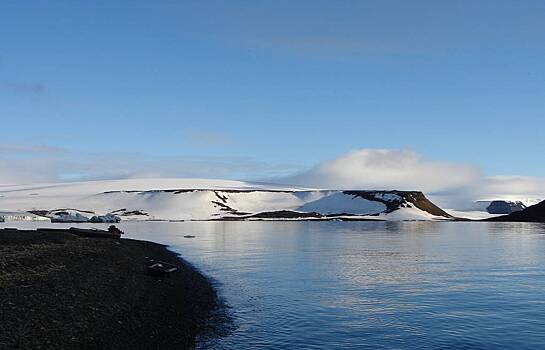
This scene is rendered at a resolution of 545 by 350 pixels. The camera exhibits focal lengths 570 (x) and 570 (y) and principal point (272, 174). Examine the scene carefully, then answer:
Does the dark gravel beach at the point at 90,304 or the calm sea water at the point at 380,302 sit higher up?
the dark gravel beach at the point at 90,304

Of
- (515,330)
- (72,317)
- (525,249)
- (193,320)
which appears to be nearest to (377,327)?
(515,330)

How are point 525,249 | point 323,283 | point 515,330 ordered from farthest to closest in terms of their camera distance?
1. point 525,249
2. point 323,283
3. point 515,330

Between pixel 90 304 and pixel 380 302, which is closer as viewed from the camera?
pixel 90 304

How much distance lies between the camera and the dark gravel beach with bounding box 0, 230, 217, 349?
1705cm

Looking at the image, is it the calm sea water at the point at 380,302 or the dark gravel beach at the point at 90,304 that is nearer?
the dark gravel beach at the point at 90,304

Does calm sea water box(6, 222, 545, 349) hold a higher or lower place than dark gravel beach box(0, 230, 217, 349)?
lower

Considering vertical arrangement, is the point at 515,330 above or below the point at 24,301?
below

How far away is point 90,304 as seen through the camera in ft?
70.8

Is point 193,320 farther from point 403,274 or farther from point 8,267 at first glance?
point 403,274

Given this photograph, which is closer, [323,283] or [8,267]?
[8,267]

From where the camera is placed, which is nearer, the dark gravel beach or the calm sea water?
the dark gravel beach

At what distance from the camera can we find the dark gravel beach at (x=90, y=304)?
17053 millimetres

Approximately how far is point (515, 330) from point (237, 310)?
12.4 meters

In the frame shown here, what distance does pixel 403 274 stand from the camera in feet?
138
